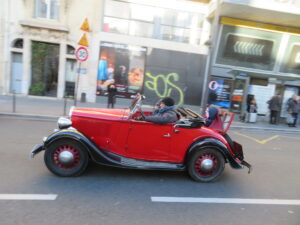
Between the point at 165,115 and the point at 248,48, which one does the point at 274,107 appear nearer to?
the point at 248,48

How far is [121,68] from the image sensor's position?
14117 mm

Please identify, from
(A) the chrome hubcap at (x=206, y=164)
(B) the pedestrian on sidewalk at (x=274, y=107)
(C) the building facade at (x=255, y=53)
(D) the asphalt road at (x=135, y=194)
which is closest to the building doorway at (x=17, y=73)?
(D) the asphalt road at (x=135, y=194)

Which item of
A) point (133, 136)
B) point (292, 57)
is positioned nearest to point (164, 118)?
point (133, 136)

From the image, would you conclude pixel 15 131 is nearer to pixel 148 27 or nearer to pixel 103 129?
pixel 103 129

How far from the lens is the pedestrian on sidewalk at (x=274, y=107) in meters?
12.4

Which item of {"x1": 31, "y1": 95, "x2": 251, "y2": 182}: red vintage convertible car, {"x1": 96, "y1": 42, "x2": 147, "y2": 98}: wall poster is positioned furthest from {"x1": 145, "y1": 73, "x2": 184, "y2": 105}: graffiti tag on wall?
{"x1": 31, "y1": 95, "x2": 251, "y2": 182}: red vintage convertible car

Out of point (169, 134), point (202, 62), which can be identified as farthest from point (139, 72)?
point (169, 134)

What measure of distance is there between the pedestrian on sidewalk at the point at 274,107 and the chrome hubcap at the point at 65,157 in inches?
466

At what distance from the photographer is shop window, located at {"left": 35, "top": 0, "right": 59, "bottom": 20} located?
13492mm

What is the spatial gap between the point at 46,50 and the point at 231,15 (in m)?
11.3

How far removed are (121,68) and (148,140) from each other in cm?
1079

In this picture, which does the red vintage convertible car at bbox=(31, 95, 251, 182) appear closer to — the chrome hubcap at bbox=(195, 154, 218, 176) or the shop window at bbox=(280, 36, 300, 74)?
the chrome hubcap at bbox=(195, 154, 218, 176)

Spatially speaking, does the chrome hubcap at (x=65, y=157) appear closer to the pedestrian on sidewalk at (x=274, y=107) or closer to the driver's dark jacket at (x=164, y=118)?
the driver's dark jacket at (x=164, y=118)

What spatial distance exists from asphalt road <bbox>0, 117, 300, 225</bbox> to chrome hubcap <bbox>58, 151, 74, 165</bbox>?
11.3 inches
